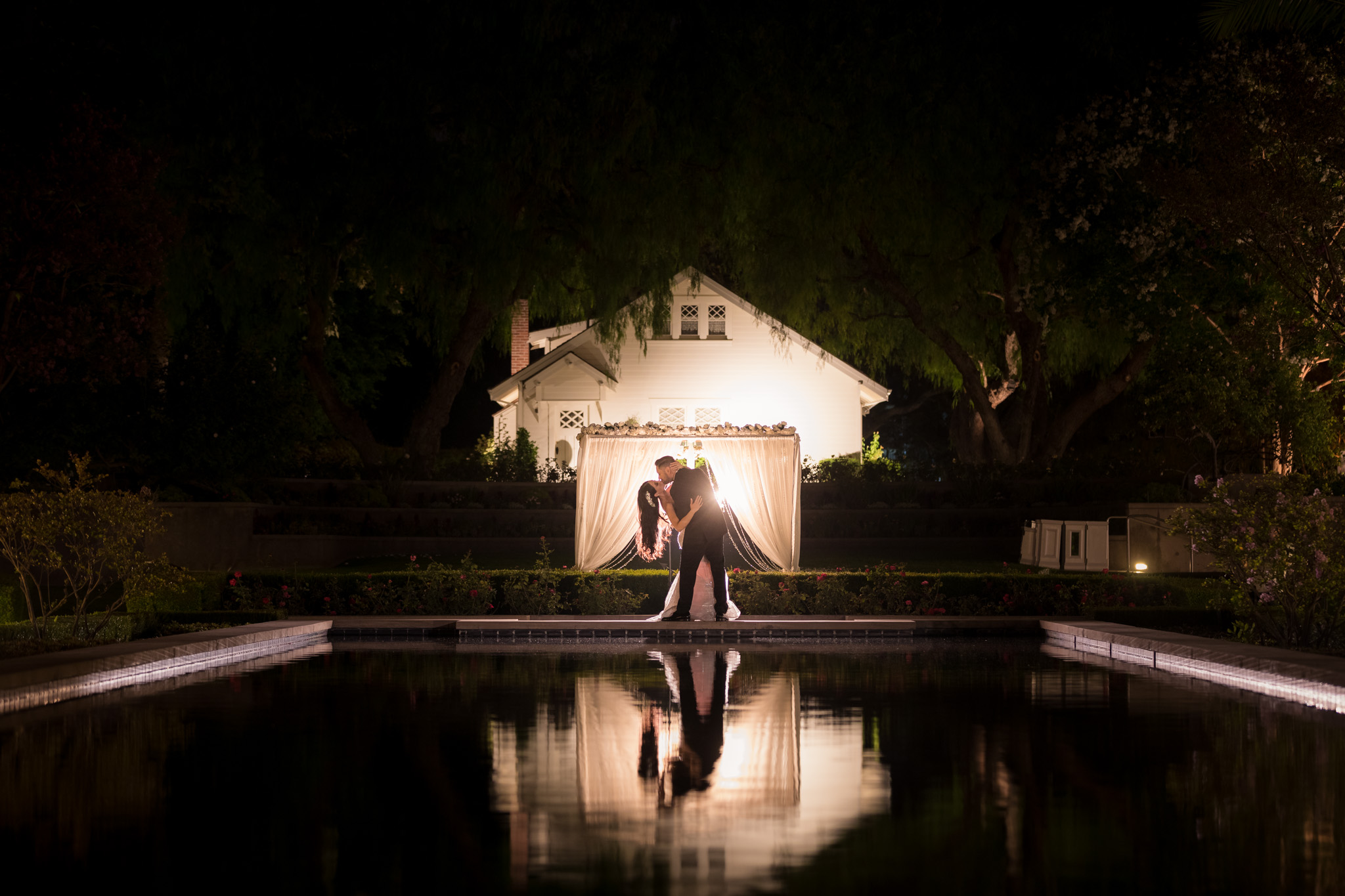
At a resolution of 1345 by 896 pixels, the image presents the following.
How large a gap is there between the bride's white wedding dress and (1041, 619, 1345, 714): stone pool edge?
442 cm

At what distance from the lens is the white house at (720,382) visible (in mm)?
36656

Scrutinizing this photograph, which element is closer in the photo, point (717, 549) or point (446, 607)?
point (717, 549)

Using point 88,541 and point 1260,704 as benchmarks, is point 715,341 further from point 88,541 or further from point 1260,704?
point 1260,704

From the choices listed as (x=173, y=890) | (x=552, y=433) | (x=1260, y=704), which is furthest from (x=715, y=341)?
(x=173, y=890)

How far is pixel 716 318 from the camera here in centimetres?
3722

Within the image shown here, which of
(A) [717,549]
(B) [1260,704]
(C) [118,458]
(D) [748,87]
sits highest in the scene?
(D) [748,87]

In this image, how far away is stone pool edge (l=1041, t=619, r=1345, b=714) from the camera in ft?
37.4

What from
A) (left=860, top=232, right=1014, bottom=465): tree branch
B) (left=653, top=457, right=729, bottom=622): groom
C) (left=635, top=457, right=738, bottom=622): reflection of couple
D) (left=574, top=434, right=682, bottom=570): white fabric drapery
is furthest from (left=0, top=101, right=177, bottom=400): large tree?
(left=860, top=232, right=1014, bottom=465): tree branch

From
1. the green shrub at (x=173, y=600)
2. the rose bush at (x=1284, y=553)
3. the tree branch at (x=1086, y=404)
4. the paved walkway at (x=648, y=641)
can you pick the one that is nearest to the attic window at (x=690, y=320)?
the tree branch at (x=1086, y=404)

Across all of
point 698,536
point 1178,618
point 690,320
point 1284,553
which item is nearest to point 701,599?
point 698,536

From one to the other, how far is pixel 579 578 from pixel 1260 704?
10762mm

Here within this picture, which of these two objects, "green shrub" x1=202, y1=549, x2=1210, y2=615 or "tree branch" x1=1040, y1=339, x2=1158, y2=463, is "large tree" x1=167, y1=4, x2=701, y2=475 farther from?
"tree branch" x1=1040, y1=339, x2=1158, y2=463

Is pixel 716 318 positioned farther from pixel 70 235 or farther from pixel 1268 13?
pixel 70 235

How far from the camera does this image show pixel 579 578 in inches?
780
